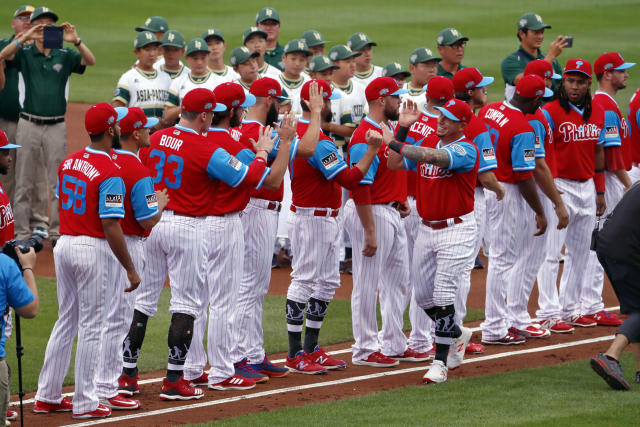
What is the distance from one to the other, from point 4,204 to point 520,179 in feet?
13.7

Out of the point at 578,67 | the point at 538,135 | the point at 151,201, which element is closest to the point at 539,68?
the point at 578,67

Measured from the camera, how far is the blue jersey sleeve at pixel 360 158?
8.15m

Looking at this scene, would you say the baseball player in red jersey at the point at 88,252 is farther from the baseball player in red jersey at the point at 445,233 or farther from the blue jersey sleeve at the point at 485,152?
the blue jersey sleeve at the point at 485,152

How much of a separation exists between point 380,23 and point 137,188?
23.6m

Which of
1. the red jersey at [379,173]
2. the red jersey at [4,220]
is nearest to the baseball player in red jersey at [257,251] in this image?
the red jersey at [379,173]

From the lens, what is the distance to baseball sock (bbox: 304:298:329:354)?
834 cm

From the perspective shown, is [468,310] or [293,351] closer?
[293,351]

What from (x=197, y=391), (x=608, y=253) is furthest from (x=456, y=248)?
(x=197, y=391)

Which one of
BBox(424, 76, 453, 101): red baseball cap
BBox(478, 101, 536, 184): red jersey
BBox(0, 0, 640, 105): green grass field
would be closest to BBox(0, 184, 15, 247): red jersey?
BBox(424, 76, 453, 101): red baseball cap

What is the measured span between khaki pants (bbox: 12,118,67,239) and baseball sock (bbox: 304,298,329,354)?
4.59 m

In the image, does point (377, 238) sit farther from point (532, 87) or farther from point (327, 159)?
point (532, 87)

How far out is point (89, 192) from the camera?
681cm

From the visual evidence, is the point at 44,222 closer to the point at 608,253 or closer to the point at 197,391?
the point at 197,391

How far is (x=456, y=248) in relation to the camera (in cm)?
778
